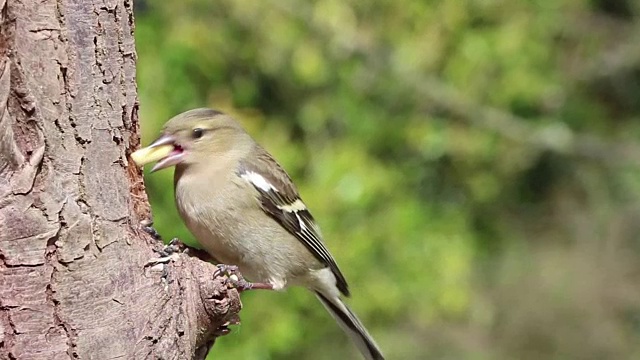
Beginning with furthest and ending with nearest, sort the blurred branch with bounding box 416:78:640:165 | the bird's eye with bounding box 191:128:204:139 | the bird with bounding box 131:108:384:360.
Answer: the blurred branch with bounding box 416:78:640:165 → the bird's eye with bounding box 191:128:204:139 → the bird with bounding box 131:108:384:360

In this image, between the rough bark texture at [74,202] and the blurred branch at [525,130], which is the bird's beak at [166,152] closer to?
the rough bark texture at [74,202]

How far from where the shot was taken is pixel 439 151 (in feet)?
23.5

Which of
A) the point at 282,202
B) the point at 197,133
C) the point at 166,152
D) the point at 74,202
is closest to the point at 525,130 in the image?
the point at 282,202

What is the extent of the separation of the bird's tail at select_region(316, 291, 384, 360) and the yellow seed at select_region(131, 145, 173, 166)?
0.91 metres

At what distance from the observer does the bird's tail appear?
3.75 m

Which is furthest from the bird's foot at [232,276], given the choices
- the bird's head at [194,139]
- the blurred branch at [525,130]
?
the blurred branch at [525,130]

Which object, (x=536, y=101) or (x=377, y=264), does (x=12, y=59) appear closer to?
(x=377, y=264)

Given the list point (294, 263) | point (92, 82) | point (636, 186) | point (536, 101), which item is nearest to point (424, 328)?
point (536, 101)

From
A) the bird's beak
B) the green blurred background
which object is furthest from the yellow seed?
the green blurred background

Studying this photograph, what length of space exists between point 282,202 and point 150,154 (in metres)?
0.82

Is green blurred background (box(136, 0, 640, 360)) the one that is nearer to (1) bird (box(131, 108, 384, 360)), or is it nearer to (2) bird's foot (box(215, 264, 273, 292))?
(1) bird (box(131, 108, 384, 360))

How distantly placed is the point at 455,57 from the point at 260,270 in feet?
12.8

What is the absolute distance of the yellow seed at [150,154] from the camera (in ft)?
8.45

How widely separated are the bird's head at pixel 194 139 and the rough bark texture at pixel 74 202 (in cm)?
87
